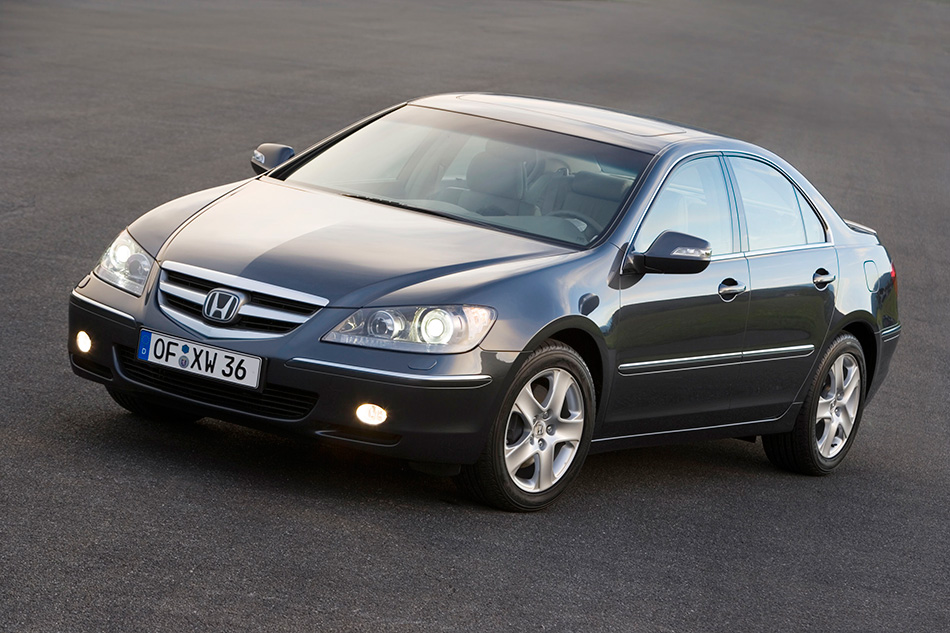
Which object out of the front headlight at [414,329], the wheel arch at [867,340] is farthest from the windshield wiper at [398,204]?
the wheel arch at [867,340]

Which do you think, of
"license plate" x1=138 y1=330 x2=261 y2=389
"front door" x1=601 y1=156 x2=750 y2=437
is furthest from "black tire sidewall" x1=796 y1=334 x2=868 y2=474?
"license plate" x1=138 y1=330 x2=261 y2=389

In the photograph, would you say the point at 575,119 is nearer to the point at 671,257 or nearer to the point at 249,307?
the point at 671,257

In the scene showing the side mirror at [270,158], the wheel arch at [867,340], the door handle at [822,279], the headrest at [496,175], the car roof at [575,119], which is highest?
the car roof at [575,119]

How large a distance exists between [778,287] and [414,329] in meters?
2.46

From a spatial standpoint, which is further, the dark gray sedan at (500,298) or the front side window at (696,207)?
the front side window at (696,207)

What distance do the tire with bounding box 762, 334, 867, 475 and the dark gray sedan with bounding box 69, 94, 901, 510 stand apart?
0.05ft

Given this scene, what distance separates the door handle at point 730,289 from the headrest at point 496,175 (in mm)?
1034

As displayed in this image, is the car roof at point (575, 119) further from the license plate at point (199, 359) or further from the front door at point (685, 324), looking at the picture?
the license plate at point (199, 359)

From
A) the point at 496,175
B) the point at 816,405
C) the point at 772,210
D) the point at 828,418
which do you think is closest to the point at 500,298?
the point at 496,175

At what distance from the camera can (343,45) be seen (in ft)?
97.6

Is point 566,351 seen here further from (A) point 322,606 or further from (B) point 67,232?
(B) point 67,232

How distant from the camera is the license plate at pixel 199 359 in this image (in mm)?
5738

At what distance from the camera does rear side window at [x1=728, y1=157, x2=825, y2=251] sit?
7.58 m

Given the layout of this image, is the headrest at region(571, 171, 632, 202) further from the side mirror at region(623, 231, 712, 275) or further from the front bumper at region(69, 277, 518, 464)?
the front bumper at region(69, 277, 518, 464)
